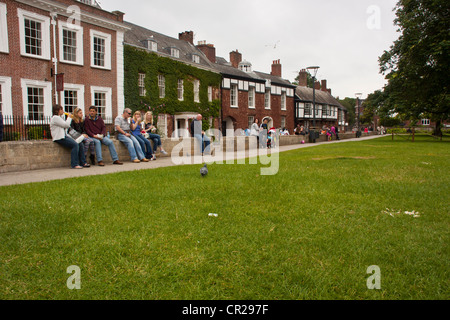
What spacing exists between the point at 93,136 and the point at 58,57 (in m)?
13.8

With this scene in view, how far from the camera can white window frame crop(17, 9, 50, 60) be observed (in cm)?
1895

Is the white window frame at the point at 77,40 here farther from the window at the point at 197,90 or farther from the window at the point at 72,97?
the window at the point at 197,90

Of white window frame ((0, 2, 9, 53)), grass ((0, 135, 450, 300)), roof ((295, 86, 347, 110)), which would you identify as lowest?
grass ((0, 135, 450, 300))

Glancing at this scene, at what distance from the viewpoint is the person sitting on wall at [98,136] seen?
1004cm

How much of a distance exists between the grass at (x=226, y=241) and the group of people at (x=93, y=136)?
4065mm

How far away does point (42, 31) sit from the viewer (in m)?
20.0

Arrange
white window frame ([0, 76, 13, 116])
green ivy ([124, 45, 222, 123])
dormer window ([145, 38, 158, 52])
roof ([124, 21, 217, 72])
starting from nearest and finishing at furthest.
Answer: white window frame ([0, 76, 13, 116])
green ivy ([124, 45, 222, 123])
roof ([124, 21, 217, 72])
dormer window ([145, 38, 158, 52])

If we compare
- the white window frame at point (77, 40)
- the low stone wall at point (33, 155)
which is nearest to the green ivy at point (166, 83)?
the white window frame at point (77, 40)

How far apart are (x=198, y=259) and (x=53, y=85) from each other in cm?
2139

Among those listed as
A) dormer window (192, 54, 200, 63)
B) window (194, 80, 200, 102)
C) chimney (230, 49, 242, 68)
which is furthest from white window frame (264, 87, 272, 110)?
window (194, 80, 200, 102)

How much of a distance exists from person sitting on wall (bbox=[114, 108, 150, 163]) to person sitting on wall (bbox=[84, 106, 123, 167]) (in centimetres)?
56

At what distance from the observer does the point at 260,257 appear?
289 cm

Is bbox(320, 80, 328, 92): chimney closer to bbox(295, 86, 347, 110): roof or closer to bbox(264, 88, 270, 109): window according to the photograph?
bbox(295, 86, 347, 110): roof
